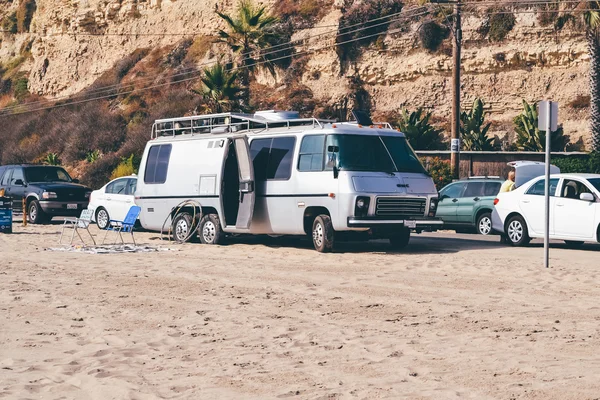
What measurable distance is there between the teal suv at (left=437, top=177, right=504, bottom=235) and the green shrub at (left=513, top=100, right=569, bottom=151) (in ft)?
41.3

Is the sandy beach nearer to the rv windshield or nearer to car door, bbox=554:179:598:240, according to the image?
car door, bbox=554:179:598:240

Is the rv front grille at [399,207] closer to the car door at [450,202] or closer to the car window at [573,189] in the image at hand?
the car window at [573,189]

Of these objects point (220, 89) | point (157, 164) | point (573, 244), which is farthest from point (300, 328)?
point (220, 89)

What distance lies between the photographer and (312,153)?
736 inches

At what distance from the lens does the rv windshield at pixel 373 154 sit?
18.2 m

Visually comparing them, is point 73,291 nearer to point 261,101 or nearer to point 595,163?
point 595,163

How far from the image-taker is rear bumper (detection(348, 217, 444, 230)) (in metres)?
17.8

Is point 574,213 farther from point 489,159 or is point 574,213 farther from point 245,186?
point 489,159

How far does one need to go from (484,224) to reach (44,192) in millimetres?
12977

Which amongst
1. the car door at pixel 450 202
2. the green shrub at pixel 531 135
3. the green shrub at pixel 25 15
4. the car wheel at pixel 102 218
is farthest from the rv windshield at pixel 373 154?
the green shrub at pixel 25 15

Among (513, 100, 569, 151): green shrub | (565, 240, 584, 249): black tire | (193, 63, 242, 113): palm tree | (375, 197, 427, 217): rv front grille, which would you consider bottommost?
(565, 240, 584, 249): black tire

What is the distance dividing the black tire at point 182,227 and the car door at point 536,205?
695 cm

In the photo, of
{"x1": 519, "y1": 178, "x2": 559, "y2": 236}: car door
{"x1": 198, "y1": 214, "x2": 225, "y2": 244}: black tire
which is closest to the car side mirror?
{"x1": 519, "y1": 178, "x2": 559, "y2": 236}: car door

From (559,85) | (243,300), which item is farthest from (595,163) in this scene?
(243,300)
